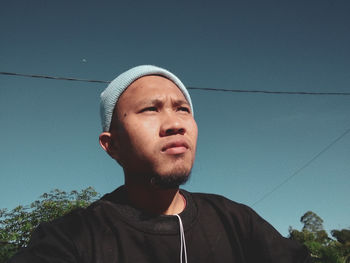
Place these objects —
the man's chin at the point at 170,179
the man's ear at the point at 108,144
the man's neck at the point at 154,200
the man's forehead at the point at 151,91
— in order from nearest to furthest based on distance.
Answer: the man's chin at the point at 170,179 → the man's neck at the point at 154,200 → the man's forehead at the point at 151,91 → the man's ear at the point at 108,144

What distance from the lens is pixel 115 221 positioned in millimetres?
1315

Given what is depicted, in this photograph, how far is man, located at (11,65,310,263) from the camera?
1.22 metres

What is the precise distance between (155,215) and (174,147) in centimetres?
36

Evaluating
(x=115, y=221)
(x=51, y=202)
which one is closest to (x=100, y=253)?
(x=115, y=221)

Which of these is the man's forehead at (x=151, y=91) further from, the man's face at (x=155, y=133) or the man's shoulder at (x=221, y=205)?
the man's shoulder at (x=221, y=205)

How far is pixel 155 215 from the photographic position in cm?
140

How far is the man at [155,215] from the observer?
122 centimetres

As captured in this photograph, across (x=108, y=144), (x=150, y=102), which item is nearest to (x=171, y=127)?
(x=150, y=102)

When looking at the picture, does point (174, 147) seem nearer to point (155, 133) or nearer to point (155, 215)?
point (155, 133)

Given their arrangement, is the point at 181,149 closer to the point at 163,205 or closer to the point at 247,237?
the point at 163,205

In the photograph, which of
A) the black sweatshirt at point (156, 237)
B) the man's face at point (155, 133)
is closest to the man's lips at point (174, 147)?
the man's face at point (155, 133)

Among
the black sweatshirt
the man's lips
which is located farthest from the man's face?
the black sweatshirt

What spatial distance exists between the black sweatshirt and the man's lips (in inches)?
12.8

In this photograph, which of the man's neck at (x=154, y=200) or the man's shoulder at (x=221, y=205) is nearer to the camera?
the man's neck at (x=154, y=200)
